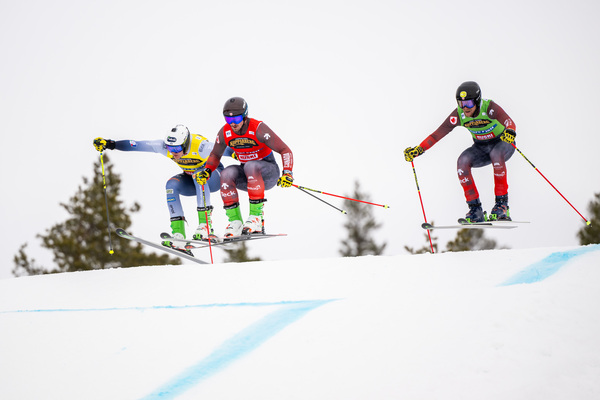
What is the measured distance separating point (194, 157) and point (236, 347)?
4.36 meters

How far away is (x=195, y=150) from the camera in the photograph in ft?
26.4

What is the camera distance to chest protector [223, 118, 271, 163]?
7.45 metres

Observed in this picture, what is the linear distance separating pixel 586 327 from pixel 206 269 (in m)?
4.53

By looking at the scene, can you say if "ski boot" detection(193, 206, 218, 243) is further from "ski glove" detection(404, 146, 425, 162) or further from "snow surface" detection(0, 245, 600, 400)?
"ski glove" detection(404, 146, 425, 162)

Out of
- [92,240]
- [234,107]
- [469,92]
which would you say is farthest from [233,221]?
[92,240]

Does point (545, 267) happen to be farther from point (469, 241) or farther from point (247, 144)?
point (469, 241)

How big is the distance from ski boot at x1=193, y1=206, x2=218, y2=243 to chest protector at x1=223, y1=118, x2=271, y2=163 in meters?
1.13

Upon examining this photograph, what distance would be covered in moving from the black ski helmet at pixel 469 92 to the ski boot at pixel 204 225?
400cm

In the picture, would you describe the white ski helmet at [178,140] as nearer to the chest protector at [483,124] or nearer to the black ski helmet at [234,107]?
the black ski helmet at [234,107]

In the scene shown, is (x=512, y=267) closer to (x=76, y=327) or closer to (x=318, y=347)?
(x=318, y=347)

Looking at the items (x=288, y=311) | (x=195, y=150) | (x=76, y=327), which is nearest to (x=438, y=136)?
(x=195, y=150)

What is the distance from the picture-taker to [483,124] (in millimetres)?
7531

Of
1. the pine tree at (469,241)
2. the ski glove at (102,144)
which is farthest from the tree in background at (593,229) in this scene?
the ski glove at (102,144)

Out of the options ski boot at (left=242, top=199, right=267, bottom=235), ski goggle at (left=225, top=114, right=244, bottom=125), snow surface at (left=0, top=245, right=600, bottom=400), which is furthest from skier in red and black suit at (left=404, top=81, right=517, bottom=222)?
ski goggle at (left=225, top=114, right=244, bottom=125)
